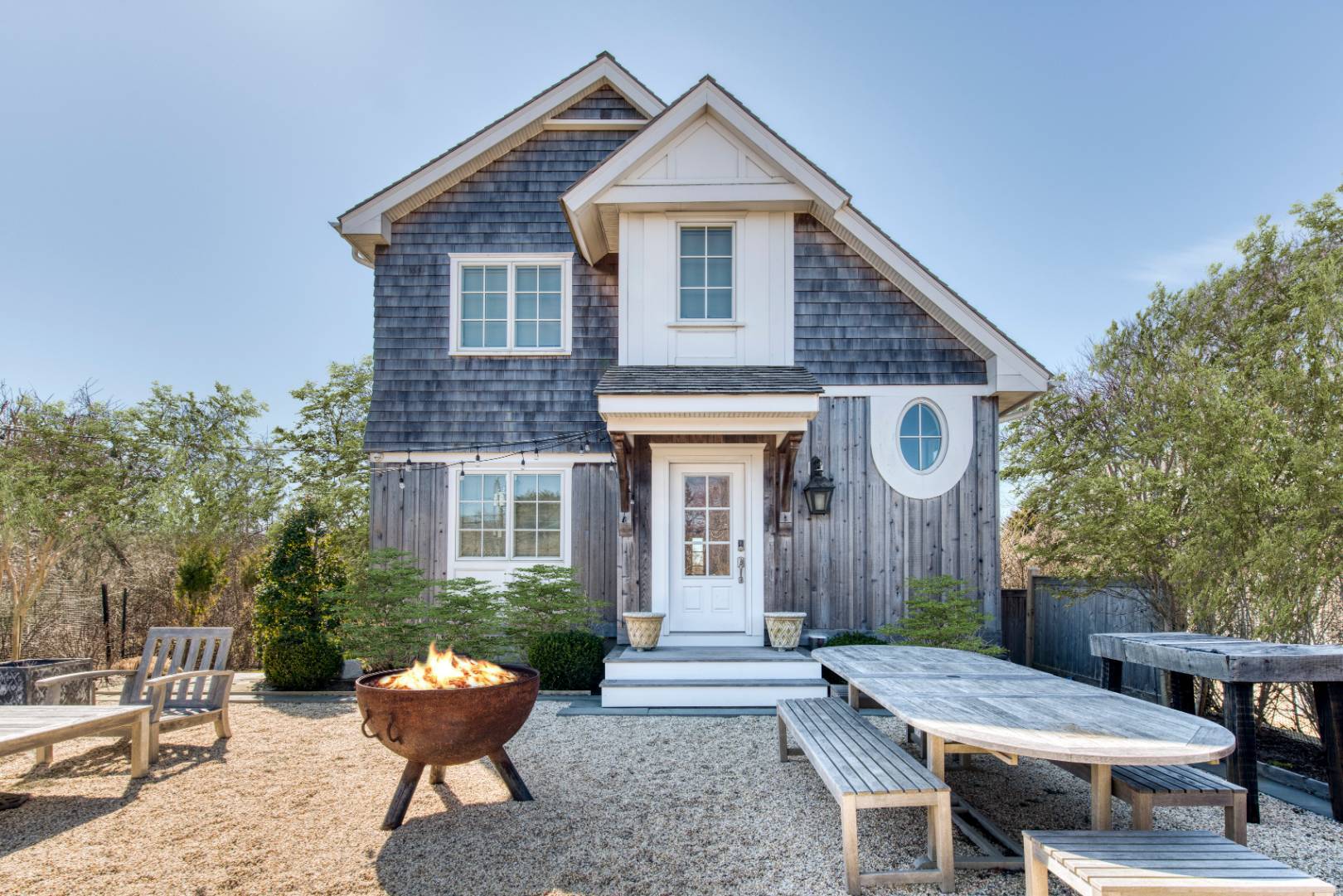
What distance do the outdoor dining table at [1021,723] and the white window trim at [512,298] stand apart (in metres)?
5.81

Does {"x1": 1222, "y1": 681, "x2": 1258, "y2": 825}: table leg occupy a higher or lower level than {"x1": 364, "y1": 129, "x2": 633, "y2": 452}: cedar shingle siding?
lower

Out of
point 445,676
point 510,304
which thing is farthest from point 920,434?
point 445,676

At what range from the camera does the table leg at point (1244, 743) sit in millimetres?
4242

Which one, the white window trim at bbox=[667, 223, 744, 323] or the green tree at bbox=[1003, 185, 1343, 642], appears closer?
the green tree at bbox=[1003, 185, 1343, 642]

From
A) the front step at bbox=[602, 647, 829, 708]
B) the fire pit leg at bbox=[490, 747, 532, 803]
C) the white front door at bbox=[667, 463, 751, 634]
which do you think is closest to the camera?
the fire pit leg at bbox=[490, 747, 532, 803]

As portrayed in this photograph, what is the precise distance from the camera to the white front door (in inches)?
336

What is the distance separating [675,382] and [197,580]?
6966mm

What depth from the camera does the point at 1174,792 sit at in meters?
3.46

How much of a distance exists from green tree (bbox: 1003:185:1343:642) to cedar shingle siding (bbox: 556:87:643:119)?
6.59 metres

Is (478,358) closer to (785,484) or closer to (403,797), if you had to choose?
(785,484)

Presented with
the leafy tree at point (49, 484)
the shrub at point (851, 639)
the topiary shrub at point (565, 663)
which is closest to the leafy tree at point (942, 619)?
the shrub at point (851, 639)

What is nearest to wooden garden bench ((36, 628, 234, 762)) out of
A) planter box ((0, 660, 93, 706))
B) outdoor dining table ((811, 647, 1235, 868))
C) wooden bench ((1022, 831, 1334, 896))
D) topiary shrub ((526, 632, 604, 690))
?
planter box ((0, 660, 93, 706))

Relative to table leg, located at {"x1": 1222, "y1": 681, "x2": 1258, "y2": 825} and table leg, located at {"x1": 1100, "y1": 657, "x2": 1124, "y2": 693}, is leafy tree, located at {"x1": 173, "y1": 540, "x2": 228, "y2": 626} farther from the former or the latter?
table leg, located at {"x1": 1222, "y1": 681, "x2": 1258, "y2": 825}

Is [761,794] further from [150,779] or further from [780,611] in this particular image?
[150,779]
